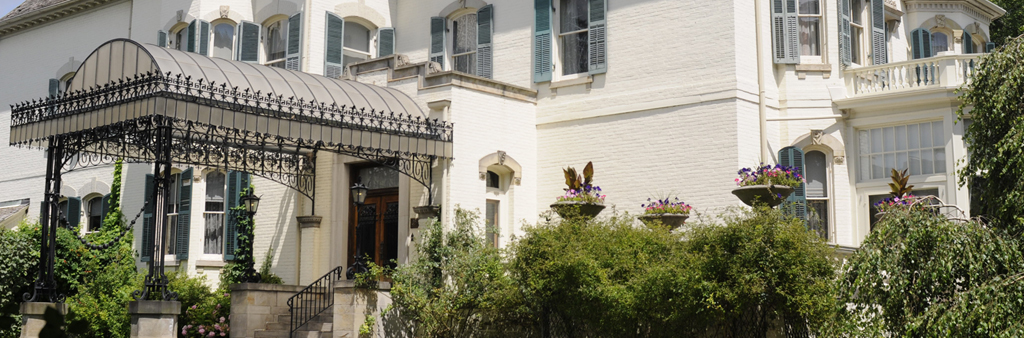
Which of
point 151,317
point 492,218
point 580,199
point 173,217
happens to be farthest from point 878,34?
point 173,217

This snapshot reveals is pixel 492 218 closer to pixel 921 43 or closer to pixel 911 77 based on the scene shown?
pixel 911 77

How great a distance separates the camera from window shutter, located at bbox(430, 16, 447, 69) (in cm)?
2080

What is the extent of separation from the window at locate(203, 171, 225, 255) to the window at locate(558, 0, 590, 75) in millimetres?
8372

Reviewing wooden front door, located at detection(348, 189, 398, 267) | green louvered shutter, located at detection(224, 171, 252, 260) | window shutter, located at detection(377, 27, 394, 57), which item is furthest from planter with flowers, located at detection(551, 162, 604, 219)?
green louvered shutter, located at detection(224, 171, 252, 260)

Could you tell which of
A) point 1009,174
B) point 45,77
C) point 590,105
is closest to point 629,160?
point 590,105

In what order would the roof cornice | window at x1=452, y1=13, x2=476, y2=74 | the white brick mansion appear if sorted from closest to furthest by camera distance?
the white brick mansion
window at x1=452, y1=13, x2=476, y2=74
the roof cornice

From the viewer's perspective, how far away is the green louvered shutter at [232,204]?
2070 cm

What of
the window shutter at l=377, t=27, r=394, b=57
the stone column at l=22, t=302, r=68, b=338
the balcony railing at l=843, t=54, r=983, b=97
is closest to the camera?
the stone column at l=22, t=302, r=68, b=338

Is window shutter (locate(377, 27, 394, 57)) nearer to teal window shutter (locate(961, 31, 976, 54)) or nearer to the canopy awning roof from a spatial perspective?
the canopy awning roof

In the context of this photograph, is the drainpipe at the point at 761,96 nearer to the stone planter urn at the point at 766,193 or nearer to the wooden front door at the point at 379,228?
the stone planter urn at the point at 766,193

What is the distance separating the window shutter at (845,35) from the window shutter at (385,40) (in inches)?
375

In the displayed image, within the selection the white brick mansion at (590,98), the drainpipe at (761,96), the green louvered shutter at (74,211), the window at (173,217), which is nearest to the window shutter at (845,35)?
the white brick mansion at (590,98)

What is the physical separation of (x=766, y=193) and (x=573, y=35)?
6161 millimetres

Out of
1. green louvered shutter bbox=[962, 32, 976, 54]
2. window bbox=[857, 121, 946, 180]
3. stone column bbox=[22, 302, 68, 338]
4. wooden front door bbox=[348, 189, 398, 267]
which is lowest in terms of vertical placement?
stone column bbox=[22, 302, 68, 338]
